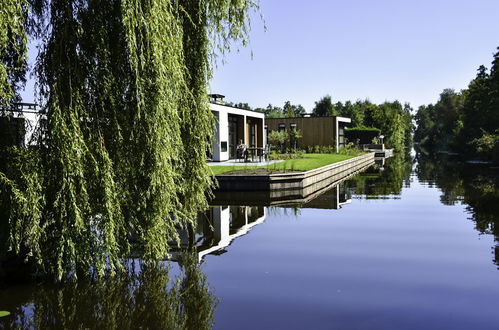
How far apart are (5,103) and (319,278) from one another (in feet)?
17.0

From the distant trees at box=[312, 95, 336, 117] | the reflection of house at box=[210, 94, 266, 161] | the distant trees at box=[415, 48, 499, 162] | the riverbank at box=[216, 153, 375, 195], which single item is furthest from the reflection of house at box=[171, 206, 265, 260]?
the distant trees at box=[312, 95, 336, 117]

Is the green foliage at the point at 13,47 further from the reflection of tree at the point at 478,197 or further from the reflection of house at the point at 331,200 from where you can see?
the reflection of house at the point at 331,200

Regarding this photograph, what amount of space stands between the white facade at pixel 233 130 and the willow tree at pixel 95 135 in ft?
54.3

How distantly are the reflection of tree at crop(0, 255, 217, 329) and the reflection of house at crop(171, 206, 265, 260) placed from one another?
1.66 meters

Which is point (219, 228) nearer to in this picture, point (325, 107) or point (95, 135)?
point (95, 135)

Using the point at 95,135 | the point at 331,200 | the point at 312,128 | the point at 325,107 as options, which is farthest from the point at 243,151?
the point at 325,107

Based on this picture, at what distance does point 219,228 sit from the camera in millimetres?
11594

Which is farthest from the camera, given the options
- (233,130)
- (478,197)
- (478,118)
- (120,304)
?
(478,118)

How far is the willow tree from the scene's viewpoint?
5910 mm

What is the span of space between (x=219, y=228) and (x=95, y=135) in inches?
230

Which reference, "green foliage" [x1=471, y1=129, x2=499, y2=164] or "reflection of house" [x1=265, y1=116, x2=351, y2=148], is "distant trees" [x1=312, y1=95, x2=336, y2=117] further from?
"green foliage" [x1=471, y1=129, x2=499, y2=164]

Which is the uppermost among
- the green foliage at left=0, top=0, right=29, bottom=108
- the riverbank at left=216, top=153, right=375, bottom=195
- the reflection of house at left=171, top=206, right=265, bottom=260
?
the green foliage at left=0, top=0, right=29, bottom=108

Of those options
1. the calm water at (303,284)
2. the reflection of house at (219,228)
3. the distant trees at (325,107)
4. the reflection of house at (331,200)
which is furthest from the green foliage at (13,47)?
→ the distant trees at (325,107)

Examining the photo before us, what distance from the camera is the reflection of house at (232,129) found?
85.2ft
